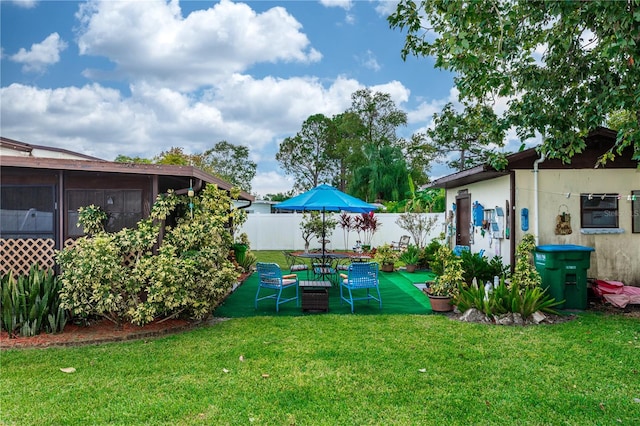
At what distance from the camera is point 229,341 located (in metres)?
5.71

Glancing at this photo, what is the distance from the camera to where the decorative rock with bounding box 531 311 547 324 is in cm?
676

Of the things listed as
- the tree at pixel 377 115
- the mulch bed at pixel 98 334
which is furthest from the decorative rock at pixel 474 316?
the tree at pixel 377 115

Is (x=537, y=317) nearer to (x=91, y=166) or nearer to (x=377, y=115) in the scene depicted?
(x=91, y=166)

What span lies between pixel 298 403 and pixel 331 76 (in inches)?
637

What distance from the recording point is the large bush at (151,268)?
18.9 ft

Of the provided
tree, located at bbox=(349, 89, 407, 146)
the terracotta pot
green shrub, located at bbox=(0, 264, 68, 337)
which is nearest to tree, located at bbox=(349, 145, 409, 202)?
tree, located at bbox=(349, 89, 407, 146)

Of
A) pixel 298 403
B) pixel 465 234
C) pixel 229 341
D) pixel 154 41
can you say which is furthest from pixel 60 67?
pixel 465 234

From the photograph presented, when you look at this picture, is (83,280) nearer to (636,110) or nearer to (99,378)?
(99,378)

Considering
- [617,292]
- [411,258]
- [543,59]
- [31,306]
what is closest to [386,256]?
[411,258]

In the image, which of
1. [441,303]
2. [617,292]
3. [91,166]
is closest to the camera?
[91,166]

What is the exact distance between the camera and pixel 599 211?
28.2ft

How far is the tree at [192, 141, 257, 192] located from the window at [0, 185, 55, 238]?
1179 inches

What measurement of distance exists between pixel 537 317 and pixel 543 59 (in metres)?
4.00

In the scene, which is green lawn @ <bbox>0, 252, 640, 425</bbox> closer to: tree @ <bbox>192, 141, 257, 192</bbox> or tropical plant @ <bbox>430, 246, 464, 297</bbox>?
tropical plant @ <bbox>430, 246, 464, 297</bbox>
